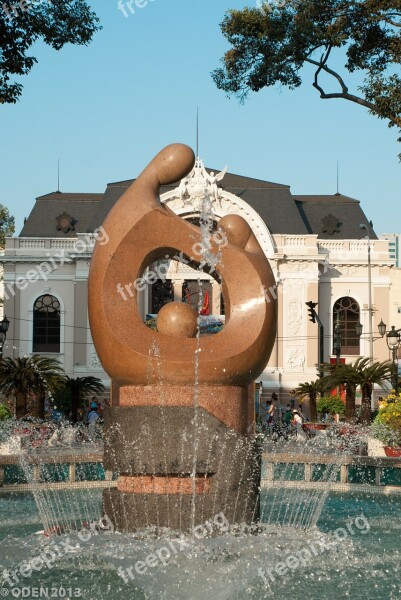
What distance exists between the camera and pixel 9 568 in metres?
8.27

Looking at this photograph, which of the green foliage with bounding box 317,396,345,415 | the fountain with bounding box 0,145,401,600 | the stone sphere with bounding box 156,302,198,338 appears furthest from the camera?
the green foliage with bounding box 317,396,345,415

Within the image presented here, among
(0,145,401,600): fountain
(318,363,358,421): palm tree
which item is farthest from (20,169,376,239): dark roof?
(0,145,401,600): fountain

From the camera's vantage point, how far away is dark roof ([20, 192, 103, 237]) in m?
53.5

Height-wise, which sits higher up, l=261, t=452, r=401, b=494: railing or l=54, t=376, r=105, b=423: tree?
l=54, t=376, r=105, b=423: tree

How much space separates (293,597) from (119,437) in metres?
2.66

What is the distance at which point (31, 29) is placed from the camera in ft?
46.6

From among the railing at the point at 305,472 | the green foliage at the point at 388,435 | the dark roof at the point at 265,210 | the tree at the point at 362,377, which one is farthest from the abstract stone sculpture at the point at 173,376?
the dark roof at the point at 265,210

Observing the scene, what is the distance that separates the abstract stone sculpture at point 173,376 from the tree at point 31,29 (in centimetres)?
452

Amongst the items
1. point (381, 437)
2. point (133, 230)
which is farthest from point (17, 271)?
point (133, 230)

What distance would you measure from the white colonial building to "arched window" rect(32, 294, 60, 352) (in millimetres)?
51

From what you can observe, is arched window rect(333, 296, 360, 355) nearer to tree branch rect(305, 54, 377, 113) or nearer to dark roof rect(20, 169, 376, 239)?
dark roof rect(20, 169, 376, 239)

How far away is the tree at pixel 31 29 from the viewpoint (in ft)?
45.8

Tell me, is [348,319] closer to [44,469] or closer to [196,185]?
[196,185]

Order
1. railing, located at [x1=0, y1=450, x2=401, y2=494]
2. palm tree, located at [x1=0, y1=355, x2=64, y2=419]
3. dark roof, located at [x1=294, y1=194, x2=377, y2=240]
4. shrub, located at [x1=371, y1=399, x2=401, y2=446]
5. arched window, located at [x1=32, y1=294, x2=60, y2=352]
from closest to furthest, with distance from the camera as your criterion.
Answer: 1. railing, located at [x1=0, y1=450, x2=401, y2=494]
2. shrub, located at [x1=371, y1=399, x2=401, y2=446]
3. palm tree, located at [x1=0, y1=355, x2=64, y2=419]
4. arched window, located at [x1=32, y1=294, x2=60, y2=352]
5. dark roof, located at [x1=294, y1=194, x2=377, y2=240]
